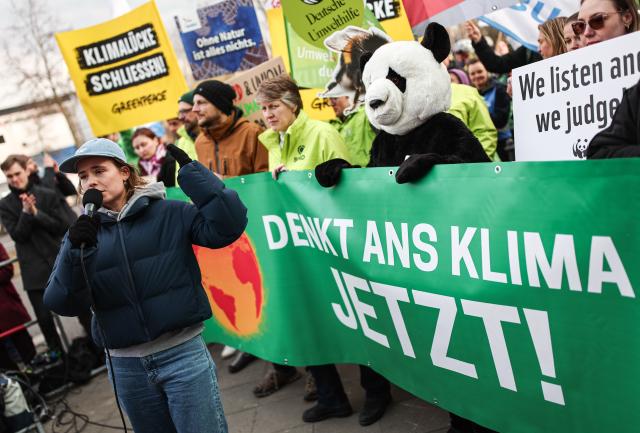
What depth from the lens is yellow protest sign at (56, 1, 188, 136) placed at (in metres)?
5.43

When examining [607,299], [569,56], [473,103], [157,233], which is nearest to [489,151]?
[473,103]

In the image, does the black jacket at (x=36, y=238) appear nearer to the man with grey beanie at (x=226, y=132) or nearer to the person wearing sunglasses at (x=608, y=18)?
the man with grey beanie at (x=226, y=132)

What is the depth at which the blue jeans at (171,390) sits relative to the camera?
2406 millimetres

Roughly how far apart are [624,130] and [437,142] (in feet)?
2.90

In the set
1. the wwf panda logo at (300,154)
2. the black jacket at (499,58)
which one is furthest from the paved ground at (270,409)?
→ the black jacket at (499,58)

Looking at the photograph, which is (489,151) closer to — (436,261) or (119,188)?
(436,261)

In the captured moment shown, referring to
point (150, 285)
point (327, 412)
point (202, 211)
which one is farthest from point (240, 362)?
point (202, 211)

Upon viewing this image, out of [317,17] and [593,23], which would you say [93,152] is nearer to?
[317,17]

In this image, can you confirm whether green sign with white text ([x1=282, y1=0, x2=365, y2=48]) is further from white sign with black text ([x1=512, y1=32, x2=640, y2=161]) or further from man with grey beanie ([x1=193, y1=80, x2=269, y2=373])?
white sign with black text ([x1=512, y1=32, x2=640, y2=161])

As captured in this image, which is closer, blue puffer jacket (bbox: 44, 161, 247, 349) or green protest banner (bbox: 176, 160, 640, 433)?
green protest banner (bbox: 176, 160, 640, 433)

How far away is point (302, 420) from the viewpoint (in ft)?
12.4

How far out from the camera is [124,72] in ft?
18.1

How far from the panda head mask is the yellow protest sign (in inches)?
123

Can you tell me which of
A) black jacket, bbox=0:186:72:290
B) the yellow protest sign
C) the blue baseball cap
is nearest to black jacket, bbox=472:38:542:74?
the yellow protest sign
